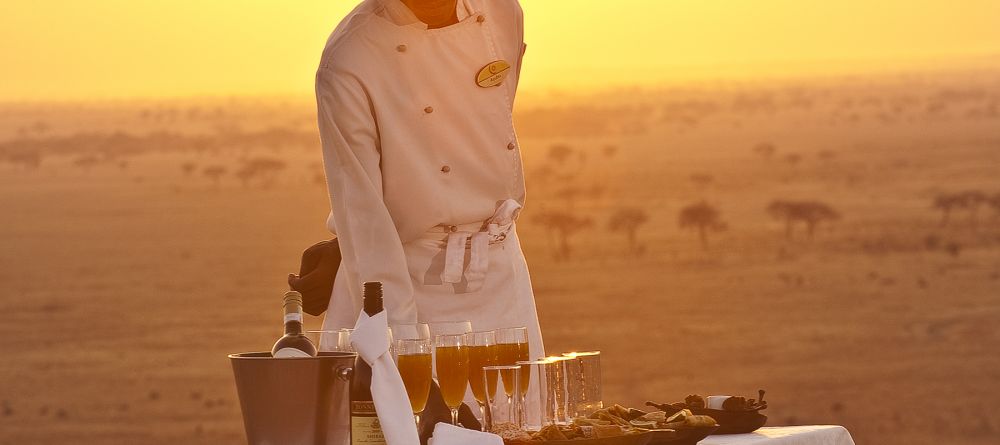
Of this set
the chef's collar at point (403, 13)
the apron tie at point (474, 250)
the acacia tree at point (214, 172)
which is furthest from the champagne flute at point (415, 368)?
the acacia tree at point (214, 172)

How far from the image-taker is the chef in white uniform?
2764 millimetres

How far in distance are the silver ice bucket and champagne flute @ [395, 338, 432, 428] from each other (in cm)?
19

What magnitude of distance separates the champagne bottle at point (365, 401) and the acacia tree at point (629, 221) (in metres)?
23.7

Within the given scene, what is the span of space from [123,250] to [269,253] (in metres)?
2.96

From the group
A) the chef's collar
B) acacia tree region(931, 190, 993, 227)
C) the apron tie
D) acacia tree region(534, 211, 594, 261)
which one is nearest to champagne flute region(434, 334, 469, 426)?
the apron tie

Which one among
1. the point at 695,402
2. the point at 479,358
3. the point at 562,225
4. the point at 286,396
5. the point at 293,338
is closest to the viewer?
the point at 286,396

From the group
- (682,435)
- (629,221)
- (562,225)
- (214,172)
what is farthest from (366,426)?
(214,172)

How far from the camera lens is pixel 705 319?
20.8 metres

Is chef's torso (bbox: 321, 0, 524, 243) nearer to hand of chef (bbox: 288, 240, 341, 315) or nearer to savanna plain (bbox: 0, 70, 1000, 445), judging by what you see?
hand of chef (bbox: 288, 240, 341, 315)

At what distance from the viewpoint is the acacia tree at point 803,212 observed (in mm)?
27391

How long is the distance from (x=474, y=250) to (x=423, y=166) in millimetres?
205

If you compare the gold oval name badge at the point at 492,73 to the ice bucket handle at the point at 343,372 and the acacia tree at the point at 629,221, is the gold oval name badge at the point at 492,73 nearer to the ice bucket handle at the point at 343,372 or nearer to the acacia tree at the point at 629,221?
the ice bucket handle at the point at 343,372

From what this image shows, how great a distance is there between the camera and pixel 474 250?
2910mm

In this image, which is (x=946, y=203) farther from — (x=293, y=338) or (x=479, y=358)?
(x=293, y=338)
